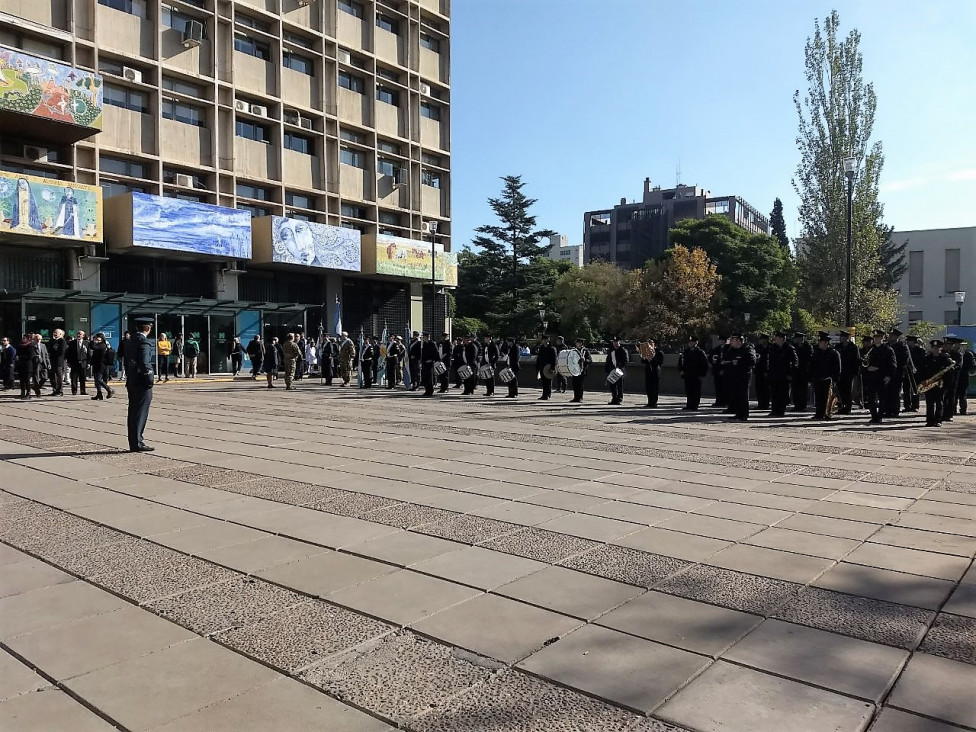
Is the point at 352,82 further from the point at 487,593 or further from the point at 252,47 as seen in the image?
the point at 487,593

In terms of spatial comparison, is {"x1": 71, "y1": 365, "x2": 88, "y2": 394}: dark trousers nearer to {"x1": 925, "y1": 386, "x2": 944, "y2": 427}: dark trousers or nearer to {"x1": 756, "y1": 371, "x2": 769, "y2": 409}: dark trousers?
{"x1": 756, "y1": 371, "x2": 769, "y2": 409}: dark trousers

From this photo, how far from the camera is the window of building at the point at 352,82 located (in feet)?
133

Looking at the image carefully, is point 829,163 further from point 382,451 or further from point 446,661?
point 446,661

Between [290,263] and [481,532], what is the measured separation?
31.5m

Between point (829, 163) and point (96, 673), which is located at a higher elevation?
point (829, 163)

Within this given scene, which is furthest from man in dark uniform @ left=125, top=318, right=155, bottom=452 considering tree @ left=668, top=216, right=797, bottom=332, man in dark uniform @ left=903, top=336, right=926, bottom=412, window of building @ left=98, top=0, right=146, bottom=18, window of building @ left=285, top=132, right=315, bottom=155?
tree @ left=668, top=216, right=797, bottom=332

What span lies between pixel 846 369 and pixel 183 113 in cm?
2925

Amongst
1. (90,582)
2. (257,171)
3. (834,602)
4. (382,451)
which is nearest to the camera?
(834,602)

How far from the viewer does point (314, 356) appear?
3331 cm

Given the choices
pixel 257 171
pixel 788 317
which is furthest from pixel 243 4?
pixel 788 317

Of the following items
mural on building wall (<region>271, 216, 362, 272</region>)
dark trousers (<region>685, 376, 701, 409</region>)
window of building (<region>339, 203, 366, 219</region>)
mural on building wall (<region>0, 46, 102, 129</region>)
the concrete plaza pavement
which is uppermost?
mural on building wall (<region>0, 46, 102, 129</region>)

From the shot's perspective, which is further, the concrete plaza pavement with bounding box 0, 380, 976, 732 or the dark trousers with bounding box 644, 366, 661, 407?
the dark trousers with bounding box 644, 366, 661, 407

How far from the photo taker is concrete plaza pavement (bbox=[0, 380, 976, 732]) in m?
3.15

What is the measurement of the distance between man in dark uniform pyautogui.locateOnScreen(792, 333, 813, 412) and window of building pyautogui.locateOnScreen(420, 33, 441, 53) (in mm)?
35856
